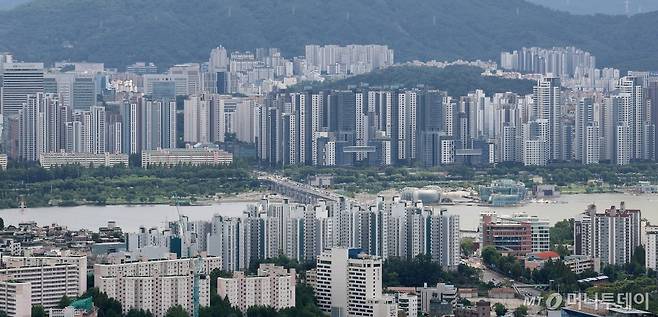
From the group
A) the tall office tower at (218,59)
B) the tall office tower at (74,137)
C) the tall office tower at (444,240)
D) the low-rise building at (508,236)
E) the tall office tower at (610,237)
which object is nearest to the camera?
the tall office tower at (444,240)

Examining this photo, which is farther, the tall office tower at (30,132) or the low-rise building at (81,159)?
the tall office tower at (30,132)

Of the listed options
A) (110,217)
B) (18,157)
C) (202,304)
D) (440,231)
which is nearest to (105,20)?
(18,157)

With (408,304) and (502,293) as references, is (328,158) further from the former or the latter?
(408,304)

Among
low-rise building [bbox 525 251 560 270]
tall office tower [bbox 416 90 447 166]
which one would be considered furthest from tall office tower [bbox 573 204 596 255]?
tall office tower [bbox 416 90 447 166]

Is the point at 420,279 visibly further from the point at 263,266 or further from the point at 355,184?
the point at 355,184

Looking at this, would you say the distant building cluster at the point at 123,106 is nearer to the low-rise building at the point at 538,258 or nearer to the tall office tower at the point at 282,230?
the tall office tower at the point at 282,230

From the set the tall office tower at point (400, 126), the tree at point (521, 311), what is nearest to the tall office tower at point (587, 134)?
the tall office tower at point (400, 126)
